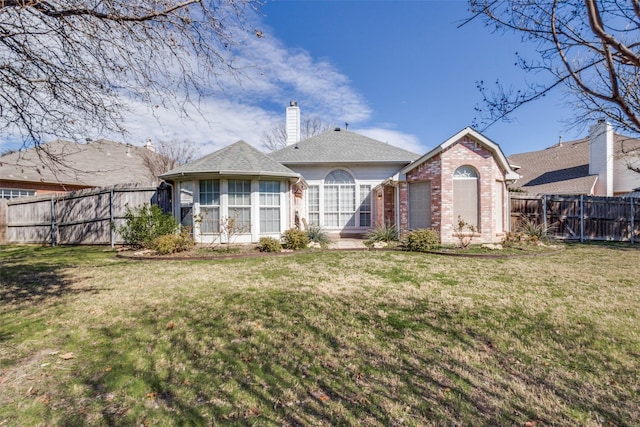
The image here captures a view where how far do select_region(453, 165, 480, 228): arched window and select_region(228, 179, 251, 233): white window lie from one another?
815 centimetres

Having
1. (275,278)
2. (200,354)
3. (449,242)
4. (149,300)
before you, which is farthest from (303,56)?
(449,242)

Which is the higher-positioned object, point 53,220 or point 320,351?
point 53,220

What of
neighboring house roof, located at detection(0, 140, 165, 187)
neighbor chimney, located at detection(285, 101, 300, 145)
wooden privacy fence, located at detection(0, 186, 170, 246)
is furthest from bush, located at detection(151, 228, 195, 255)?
neighbor chimney, located at detection(285, 101, 300, 145)

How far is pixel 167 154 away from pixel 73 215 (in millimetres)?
13416

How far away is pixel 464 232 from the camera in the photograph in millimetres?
12281

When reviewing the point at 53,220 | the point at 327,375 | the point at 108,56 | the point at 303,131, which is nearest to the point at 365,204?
the point at 108,56

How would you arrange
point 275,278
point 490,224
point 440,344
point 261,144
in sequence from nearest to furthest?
1. point 440,344
2. point 275,278
3. point 490,224
4. point 261,144

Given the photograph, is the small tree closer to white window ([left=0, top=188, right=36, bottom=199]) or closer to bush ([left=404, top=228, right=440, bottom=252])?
bush ([left=404, top=228, right=440, bottom=252])

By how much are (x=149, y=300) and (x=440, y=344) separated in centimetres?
468

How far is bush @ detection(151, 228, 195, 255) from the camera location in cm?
998

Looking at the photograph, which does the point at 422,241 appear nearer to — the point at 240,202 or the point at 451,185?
the point at 451,185

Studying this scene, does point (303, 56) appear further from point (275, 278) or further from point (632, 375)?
point (632, 375)

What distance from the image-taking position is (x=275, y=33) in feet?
18.8

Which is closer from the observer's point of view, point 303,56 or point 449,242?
point 303,56
